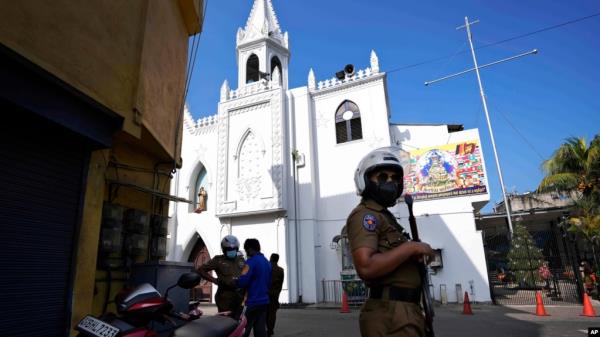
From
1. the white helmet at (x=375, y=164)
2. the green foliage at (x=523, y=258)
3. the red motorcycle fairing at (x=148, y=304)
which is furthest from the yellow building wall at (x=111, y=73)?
the green foliage at (x=523, y=258)

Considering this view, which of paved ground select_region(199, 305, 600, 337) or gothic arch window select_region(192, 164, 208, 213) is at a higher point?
gothic arch window select_region(192, 164, 208, 213)

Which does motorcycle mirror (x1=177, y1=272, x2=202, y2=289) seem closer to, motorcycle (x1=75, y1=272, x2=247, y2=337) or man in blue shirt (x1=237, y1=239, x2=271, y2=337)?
motorcycle (x1=75, y1=272, x2=247, y2=337)

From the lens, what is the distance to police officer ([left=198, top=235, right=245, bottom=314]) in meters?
5.89

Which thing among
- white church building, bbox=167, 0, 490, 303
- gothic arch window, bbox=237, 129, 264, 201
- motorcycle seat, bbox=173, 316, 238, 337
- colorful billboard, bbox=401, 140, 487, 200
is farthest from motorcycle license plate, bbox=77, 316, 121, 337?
gothic arch window, bbox=237, 129, 264, 201

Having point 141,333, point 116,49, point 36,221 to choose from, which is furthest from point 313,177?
point 141,333

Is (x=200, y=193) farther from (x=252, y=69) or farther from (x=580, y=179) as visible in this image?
(x=580, y=179)

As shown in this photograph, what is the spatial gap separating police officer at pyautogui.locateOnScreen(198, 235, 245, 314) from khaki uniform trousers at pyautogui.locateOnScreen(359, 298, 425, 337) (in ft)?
13.1

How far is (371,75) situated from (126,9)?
13.7 meters

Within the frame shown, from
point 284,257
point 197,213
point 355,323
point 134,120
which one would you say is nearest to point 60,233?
point 134,120

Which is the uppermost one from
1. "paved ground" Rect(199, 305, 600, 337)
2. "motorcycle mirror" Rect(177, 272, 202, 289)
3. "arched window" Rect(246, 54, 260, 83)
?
"arched window" Rect(246, 54, 260, 83)

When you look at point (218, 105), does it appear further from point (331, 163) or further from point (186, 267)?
point (186, 267)

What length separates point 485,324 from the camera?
8.71 metres

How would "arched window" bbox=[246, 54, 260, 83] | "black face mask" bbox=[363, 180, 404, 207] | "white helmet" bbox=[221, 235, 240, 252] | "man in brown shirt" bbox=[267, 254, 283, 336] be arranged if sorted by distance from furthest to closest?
1. "arched window" bbox=[246, 54, 260, 83]
2. "man in brown shirt" bbox=[267, 254, 283, 336]
3. "white helmet" bbox=[221, 235, 240, 252]
4. "black face mask" bbox=[363, 180, 404, 207]

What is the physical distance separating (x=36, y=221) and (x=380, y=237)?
3505mm
